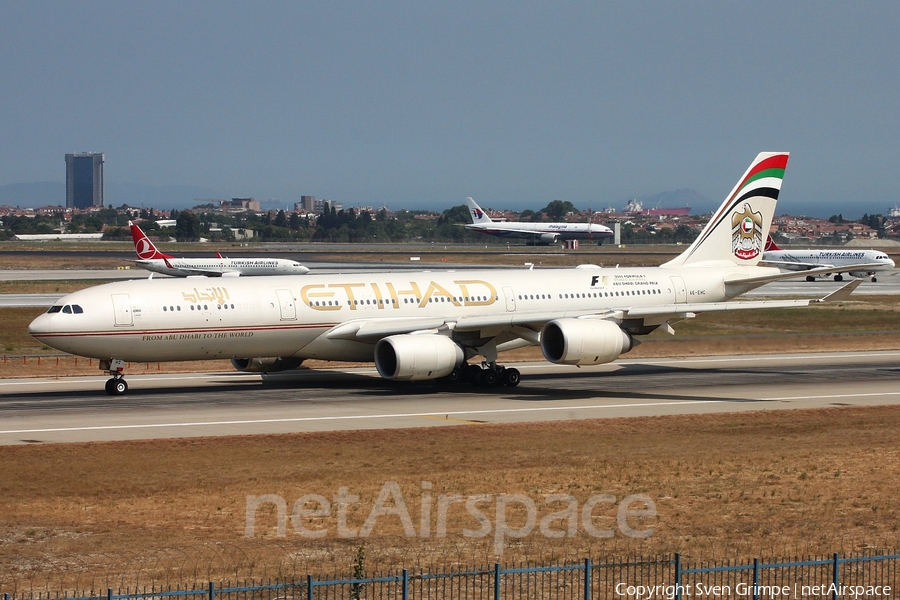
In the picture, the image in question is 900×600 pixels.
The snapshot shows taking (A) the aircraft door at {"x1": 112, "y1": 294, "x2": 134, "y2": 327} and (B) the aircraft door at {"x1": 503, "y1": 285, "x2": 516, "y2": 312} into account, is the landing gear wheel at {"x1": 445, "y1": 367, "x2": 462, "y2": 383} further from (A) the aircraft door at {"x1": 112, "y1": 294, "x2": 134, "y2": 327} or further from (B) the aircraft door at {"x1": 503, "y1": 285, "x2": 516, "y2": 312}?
(A) the aircraft door at {"x1": 112, "y1": 294, "x2": 134, "y2": 327}

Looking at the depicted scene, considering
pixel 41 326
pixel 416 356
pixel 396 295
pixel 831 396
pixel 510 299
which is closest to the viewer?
pixel 41 326

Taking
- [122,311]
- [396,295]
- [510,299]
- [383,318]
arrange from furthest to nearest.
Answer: [510,299]
[396,295]
[383,318]
[122,311]

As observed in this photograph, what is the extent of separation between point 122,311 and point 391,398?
9843 millimetres

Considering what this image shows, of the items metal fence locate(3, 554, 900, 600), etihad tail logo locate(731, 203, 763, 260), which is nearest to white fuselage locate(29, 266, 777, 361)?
etihad tail logo locate(731, 203, 763, 260)

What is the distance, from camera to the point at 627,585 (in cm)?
1898

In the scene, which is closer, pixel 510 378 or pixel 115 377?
pixel 115 377

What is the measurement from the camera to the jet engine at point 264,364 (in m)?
46.2

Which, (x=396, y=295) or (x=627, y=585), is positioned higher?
(x=396, y=295)

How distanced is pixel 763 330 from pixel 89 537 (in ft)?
163

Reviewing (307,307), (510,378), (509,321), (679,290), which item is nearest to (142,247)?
(307,307)

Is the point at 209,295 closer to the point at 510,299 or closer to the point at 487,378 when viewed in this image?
the point at 487,378

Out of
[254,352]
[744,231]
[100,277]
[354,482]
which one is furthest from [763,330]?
[100,277]

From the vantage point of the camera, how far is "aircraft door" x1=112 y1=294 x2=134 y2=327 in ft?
133

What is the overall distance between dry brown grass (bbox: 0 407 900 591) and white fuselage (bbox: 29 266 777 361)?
891cm
